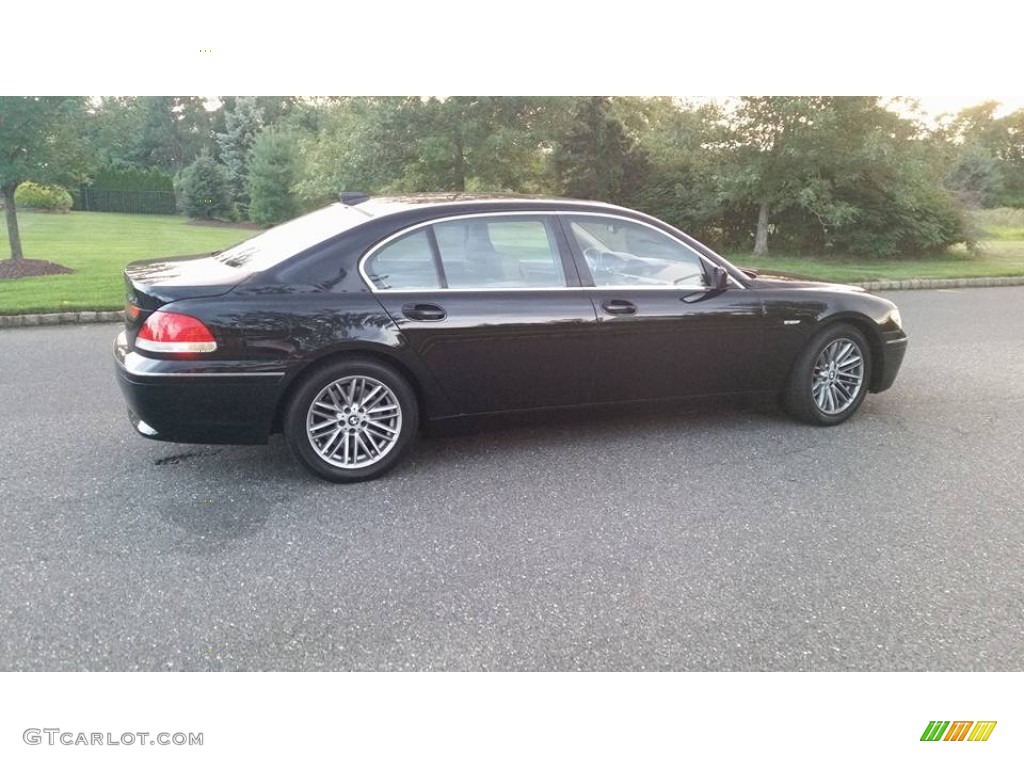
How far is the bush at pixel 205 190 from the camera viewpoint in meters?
19.5

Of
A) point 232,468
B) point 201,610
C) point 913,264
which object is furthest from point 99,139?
point 913,264

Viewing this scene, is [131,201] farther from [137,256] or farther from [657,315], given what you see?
[657,315]

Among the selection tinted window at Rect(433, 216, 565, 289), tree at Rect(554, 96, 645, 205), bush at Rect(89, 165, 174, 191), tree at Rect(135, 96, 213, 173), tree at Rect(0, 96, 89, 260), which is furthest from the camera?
bush at Rect(89, 165, 174, 191)

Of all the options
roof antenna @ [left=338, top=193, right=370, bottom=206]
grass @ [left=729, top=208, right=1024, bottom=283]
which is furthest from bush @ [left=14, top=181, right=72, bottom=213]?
grass @ [left=729, top=208, right=1024, bottom=283]

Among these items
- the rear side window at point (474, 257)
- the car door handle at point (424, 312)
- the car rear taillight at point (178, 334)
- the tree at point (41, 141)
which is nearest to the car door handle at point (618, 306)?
the rear side window at point (474, 257)

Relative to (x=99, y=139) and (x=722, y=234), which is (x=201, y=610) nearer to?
(x=99, y=139)

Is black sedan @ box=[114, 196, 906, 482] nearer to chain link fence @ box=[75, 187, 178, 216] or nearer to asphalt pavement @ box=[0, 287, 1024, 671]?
asphalt pavement @ box=[0, 287, 1024, 671]

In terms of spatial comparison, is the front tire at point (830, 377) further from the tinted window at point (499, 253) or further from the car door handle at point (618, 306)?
the tinted window at point (499, 253)

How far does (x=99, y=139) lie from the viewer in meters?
11.6

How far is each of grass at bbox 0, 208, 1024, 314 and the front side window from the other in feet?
18.5

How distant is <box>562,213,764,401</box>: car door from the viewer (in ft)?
14.1

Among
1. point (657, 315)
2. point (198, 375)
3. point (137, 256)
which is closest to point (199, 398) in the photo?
point (198, 375)

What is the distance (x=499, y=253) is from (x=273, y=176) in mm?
16161
